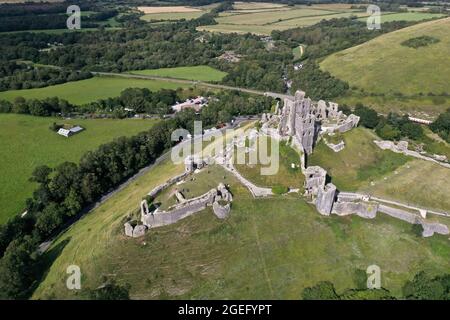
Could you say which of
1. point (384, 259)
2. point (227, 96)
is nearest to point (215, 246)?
point (384, 259)

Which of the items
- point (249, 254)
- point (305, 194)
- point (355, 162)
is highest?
point (355, 162)

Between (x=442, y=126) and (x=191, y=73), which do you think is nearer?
(x=442, y=126)

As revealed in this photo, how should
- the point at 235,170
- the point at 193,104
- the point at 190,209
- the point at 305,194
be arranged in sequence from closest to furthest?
1. the point at 190,209
2. the point at 305,194
3. the point at 235,170
4. the point at 193,104

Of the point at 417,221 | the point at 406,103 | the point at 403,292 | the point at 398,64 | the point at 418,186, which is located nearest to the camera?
the point at 403,292

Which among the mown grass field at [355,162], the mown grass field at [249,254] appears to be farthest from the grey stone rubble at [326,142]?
the mown grass field at [355,162]

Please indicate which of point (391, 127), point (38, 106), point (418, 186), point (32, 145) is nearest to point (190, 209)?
point (418, 186)

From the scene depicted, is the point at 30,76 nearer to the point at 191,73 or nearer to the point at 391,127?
the point at 191,73

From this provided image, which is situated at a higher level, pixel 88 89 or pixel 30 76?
pixel 30 76
